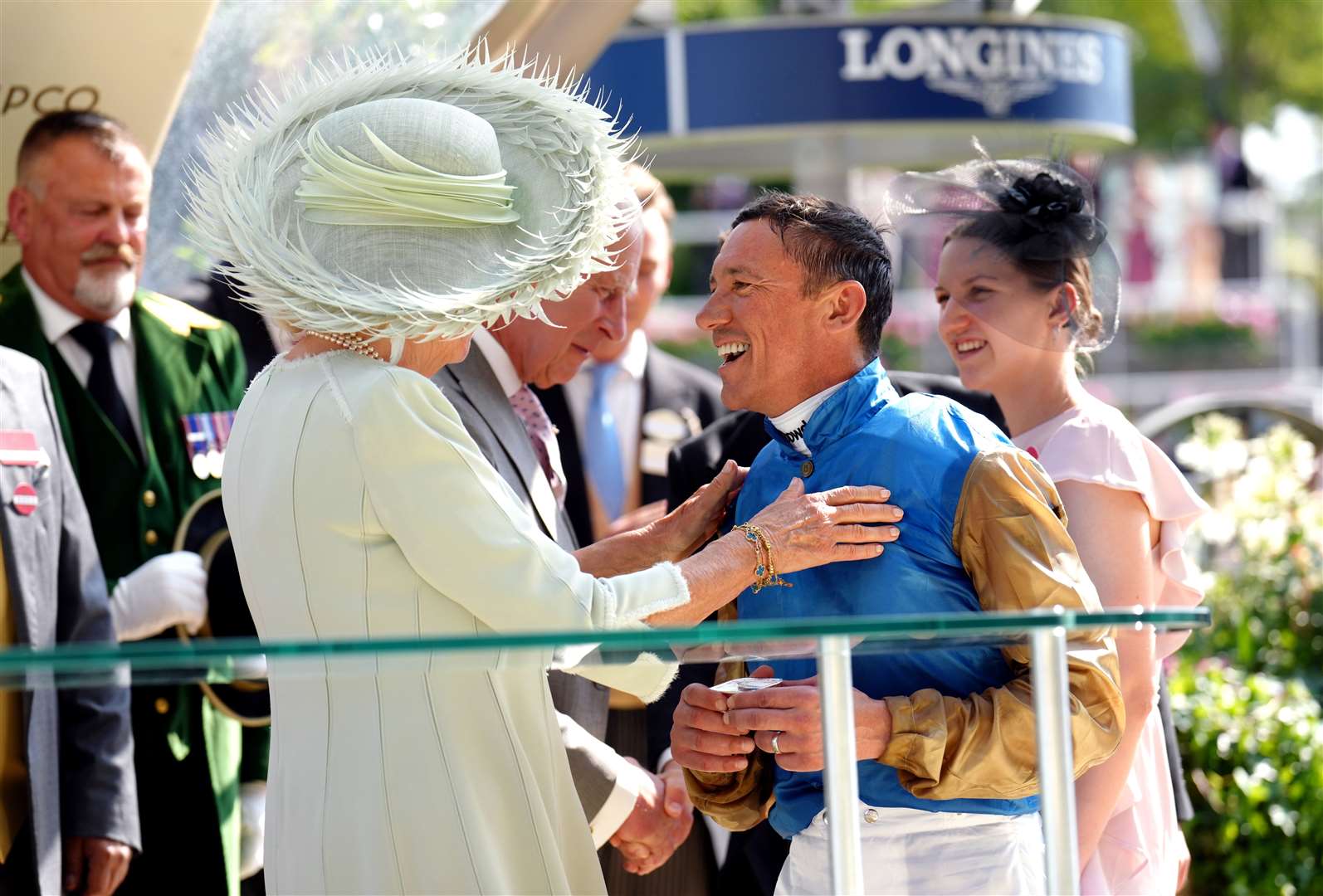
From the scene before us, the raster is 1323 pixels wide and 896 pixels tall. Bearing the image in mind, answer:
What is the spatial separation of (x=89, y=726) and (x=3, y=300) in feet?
3.84

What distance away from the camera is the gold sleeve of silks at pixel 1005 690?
239 centimetres

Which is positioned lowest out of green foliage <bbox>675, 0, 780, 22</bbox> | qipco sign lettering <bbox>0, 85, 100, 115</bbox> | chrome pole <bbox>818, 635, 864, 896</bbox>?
chrome pole <bbox>818, 635, 864, 896</bbox>

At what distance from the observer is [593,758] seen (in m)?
2.54

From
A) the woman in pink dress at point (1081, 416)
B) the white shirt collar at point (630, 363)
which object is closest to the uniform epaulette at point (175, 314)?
the white shirt collar at point (630, 363)

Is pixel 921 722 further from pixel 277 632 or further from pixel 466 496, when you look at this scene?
pixel 277 632

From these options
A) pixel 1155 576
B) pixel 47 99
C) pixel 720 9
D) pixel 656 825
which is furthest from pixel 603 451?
pixel 720 9

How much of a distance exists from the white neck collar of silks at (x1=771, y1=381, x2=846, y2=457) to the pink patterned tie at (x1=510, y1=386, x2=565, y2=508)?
2.44 ft

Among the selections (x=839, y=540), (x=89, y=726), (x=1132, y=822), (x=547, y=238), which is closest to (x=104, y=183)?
(x=89, y=726)

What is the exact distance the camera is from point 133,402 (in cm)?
416

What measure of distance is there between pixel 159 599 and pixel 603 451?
1.29m

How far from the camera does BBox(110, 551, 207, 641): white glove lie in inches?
151

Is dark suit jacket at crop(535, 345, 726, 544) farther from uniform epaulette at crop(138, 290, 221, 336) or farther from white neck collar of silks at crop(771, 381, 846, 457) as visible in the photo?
white neck collar of silks at crop(771, 381, 846, 457)

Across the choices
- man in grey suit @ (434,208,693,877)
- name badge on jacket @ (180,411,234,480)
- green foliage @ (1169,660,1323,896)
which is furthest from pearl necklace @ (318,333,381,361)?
green foliage @ (1169,660,1323,896)

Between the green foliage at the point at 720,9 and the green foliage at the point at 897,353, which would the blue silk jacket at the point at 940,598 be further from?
the green foliage at the point at 720,9
